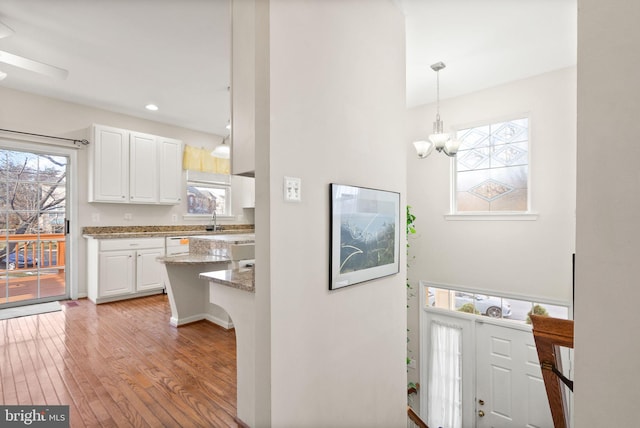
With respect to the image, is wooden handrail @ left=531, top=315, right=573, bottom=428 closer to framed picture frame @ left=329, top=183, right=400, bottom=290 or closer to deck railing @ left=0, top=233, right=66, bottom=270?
framed picture frame @ left=329, top=183, right=400, bottom=290

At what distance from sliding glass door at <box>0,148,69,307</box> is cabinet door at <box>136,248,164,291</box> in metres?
0.96

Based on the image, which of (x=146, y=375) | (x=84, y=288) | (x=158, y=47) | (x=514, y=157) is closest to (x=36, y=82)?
(x=158, y=47)

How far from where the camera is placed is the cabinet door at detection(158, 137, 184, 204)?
16.2ft

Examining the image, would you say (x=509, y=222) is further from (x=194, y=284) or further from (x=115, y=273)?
(x=115, y=273)

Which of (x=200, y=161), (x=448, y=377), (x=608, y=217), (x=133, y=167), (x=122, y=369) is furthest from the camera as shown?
(x=200, y=161)

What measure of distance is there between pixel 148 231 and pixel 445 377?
524 centimetres

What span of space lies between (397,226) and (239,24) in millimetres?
1773

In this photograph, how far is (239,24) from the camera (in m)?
1.72

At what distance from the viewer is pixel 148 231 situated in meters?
4.99

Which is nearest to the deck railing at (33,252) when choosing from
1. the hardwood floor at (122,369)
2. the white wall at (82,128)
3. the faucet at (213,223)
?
the white wall at (82,128)

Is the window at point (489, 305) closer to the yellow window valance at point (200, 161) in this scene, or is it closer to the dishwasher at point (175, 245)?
the dishwasher at point (175, 245)

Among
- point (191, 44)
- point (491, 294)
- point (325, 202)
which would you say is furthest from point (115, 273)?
point (491, 294)

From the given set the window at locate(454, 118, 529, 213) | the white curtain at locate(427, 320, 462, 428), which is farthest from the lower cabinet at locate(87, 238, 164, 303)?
the window at locate(454, 118, 529, 213)

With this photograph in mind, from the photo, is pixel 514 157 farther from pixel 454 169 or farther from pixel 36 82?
pixel 36 82
